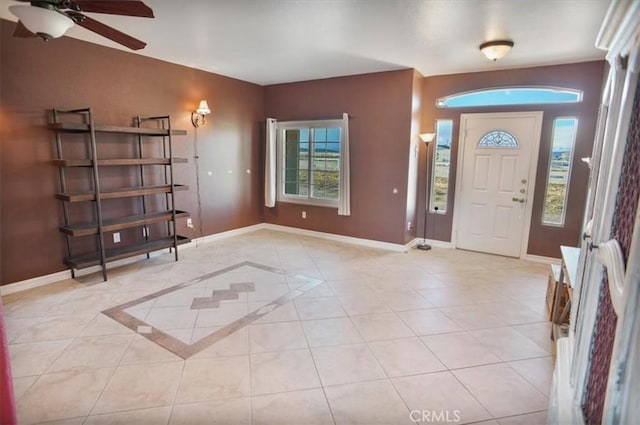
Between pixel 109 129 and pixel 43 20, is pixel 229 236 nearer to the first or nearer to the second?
pixel 109 129

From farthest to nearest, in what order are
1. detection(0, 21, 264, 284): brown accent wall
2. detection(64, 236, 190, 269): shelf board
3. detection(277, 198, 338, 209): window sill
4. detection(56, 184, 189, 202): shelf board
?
detection(277, 198, 338, 209): window sill → detection(64, 236, 190, 269): shelf board → detection(56, 184, 189, 202): shelf board → detection(0, 21, 264, 284): brown accent wall

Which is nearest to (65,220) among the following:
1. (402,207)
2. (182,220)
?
(182,220)

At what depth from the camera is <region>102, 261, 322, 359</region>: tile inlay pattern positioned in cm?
272

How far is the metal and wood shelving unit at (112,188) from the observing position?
11.9ft

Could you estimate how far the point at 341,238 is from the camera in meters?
5.68

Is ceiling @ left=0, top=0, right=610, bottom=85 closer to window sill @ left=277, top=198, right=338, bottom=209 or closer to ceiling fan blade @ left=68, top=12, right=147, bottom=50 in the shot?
ceiling fan blade @ left=68, top=12, right=147, bottom=50

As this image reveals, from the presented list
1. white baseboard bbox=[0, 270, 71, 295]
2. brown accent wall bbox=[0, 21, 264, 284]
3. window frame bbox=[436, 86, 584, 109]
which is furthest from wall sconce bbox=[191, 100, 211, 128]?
window frame bbox=[436, 86, 584, 109]

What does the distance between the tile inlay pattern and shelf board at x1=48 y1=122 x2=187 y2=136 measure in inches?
72.1

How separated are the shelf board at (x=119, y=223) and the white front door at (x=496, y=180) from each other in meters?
4.05

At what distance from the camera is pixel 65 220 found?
3.75m

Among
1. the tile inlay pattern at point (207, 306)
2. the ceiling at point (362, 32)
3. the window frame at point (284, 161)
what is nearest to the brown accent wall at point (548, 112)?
the ceiling at point (362, 32)

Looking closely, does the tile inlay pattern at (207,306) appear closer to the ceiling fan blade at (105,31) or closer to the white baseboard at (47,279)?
the white baseboard at (47,279)

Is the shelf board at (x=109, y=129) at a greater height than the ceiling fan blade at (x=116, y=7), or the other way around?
the ceiling fan blade at (x=116, y=7)

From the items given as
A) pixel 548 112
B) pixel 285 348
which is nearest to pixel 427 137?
pixel 548 112
